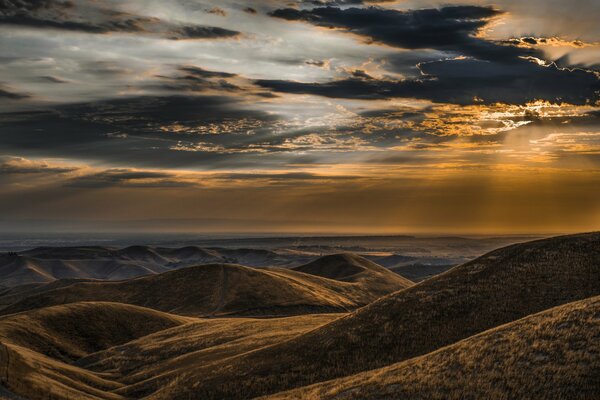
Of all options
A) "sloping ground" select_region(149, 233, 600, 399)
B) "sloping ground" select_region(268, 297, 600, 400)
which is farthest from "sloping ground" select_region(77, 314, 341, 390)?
"sloping ground" select_region(268, 297, 600, 400)

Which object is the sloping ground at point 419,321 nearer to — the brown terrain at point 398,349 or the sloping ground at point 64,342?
the brown terrain at point 398,349

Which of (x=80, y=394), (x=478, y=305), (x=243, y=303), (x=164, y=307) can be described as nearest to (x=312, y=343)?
(x=478, y=305)

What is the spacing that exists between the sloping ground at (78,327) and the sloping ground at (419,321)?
170 ft

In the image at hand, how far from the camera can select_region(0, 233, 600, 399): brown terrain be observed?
34.5 meters

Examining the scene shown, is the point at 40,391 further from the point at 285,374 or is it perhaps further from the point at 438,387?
the point at 438,387

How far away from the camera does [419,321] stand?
58.0m

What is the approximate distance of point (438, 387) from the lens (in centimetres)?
3456

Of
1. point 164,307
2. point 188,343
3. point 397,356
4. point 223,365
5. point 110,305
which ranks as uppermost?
point 397,356

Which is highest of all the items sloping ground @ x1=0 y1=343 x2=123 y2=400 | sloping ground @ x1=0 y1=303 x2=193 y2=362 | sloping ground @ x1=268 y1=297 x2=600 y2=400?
sloping ground @ x1=268 y1=297 x2=600 y2=400

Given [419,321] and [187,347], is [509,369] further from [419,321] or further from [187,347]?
[187,347]

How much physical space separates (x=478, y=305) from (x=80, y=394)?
39995mm

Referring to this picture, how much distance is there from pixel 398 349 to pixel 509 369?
63.8 feet

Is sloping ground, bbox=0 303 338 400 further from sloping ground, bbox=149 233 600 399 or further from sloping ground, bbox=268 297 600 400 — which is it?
sloping ground, bbox=268 297 600 400

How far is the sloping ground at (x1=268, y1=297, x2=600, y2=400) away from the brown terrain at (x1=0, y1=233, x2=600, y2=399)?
0.34ft
